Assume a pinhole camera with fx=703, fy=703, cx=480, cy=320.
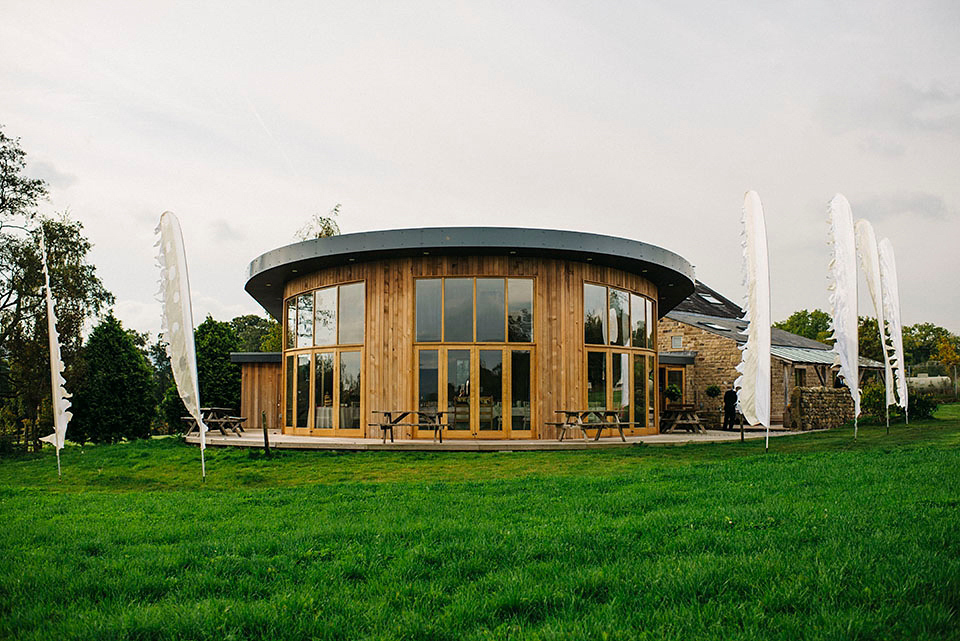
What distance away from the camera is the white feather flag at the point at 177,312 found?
8.23m

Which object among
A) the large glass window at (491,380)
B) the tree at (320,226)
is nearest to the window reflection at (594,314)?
the large glass window at (491,380)

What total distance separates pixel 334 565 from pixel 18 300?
22.8m

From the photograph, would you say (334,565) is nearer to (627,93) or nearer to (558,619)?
(558,619)

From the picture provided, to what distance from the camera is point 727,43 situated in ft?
42.5

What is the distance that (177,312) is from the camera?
27.3ft

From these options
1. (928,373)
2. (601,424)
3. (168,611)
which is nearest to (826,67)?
(601,424)

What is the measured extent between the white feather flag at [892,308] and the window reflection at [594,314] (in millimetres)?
5841

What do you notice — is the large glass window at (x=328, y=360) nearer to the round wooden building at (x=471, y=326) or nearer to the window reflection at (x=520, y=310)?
the round wooden building at (x=471, y=326)

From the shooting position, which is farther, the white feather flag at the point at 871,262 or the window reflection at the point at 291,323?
the window reflection at the point at 291,323

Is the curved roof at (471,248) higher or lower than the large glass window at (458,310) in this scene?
higher

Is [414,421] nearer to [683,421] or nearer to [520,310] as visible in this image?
[520,310]

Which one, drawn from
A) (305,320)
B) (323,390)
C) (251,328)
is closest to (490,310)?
(323,390)

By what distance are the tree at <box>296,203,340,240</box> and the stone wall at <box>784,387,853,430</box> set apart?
74.5 ft

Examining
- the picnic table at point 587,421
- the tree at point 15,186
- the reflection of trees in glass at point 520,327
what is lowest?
the picnic table at point 587,421
